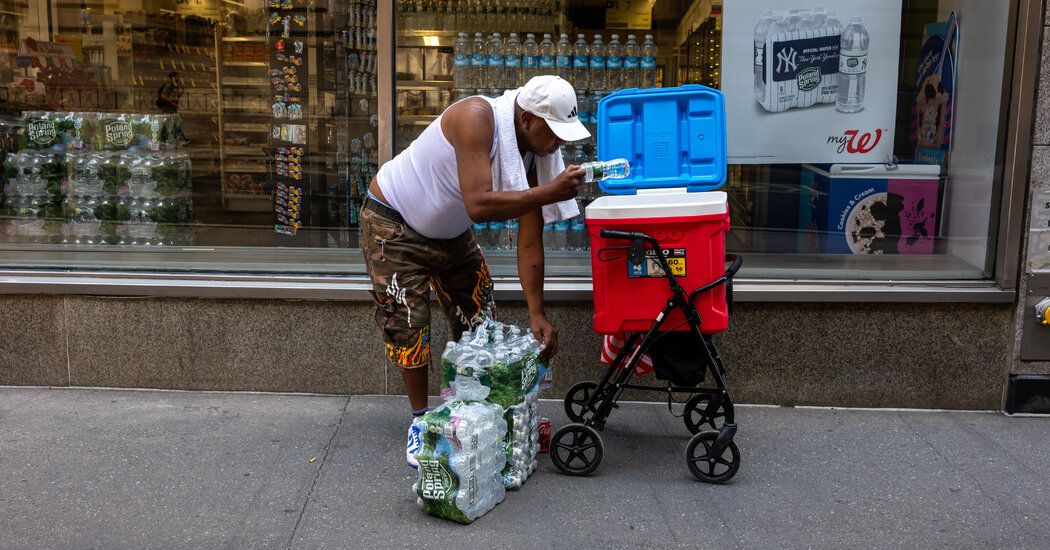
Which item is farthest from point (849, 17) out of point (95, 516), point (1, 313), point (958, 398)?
point (1, 313)

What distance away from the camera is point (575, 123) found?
13.1 feet

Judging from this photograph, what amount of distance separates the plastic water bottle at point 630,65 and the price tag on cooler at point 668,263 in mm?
1974

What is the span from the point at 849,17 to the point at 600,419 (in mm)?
2744

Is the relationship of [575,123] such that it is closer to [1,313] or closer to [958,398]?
[958,398]

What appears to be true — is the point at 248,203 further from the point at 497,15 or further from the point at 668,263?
the point at 668,263

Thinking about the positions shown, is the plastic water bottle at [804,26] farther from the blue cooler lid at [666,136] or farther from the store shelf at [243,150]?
the store shelf at [243,150]

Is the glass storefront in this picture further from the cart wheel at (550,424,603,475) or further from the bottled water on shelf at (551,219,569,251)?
the cart wheel at (550,424,603,475)

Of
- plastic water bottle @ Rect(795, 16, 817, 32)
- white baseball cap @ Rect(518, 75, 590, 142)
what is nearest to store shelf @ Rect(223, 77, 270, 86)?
white baseball cap @ Rect(518, 75, 590, 142)

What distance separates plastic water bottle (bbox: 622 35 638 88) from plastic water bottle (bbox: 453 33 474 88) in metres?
0.90

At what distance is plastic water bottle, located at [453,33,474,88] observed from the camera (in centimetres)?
586

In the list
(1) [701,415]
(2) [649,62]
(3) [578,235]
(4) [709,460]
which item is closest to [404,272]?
(4) [709,460]

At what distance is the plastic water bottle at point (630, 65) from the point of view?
19.0ft

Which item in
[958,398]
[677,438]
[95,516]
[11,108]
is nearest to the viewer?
[95,516]

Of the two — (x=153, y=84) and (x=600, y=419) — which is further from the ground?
(x=153, y=84)
